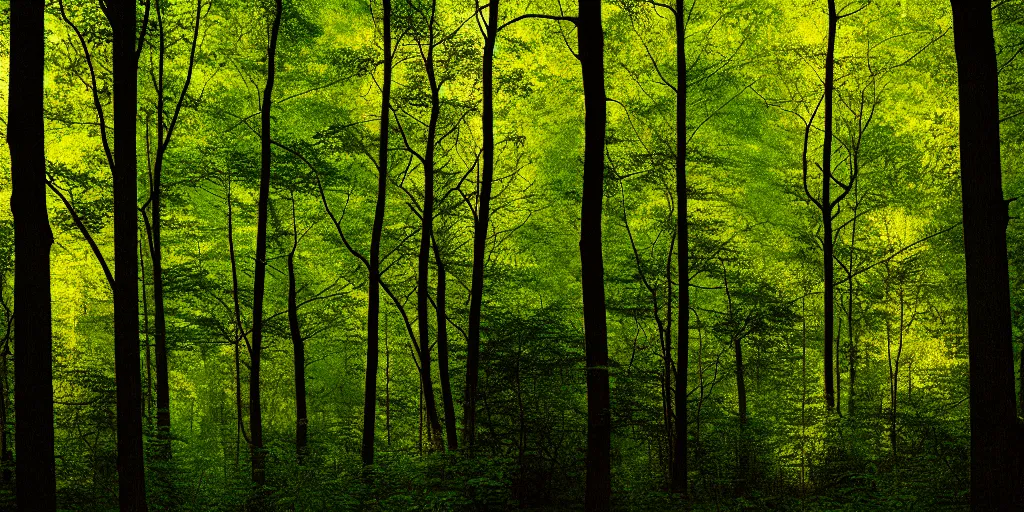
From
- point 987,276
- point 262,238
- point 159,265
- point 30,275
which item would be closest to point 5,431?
point 159,265

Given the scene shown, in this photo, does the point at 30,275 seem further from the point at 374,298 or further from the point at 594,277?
the point at 374,298

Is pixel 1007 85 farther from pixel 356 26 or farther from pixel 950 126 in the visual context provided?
pixel 356 26

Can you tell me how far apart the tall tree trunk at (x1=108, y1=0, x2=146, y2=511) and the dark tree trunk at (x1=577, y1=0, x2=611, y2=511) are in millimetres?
5154

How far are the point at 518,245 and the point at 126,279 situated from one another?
48.0 feet

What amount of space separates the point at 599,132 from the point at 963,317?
17890 millimetres

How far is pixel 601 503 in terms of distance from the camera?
792cm

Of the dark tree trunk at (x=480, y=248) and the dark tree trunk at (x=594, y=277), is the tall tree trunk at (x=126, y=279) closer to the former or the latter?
the dark tree trunk at (x=480, y=248)

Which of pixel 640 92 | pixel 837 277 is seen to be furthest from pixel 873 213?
pixel 640 92

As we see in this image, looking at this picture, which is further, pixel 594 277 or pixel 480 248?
pixel 480 248

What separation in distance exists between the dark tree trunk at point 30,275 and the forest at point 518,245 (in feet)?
0.08

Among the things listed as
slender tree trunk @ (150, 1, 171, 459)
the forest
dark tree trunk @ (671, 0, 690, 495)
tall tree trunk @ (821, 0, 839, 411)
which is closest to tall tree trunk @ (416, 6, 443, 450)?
the forest

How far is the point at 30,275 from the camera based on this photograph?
6012mm

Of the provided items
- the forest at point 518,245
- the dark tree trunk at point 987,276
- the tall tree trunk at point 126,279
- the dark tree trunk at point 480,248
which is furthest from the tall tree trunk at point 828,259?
the tall tree trunk at point 126,279

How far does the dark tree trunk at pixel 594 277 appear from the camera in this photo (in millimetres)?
7887
